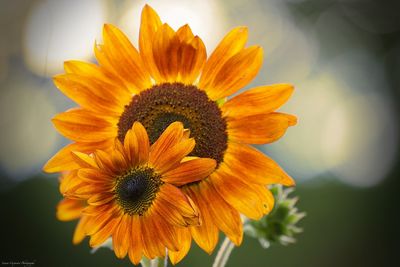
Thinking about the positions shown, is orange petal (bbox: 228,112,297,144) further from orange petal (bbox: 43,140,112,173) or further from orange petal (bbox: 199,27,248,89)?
orange petal (bbox: 43,140,112,173)

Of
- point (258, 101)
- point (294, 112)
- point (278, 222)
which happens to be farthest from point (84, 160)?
point (294, 112)

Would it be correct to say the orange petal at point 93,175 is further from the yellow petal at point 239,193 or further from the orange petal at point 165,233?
the yellow petal at point 239,193

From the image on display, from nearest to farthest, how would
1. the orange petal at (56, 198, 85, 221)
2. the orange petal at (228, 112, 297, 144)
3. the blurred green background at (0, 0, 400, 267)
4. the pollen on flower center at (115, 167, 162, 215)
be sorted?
the pollen on flower center at (115, 167, 162, 215) < the orange petal at (228, 112, 297, 144) < the orange petal at (56, 198, 85, 221) < the blurred green background at (0, 0, 400, 267)

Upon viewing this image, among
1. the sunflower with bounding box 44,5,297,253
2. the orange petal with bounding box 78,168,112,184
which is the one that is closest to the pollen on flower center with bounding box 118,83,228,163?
the sunflower with bounding box 44,5,297,253

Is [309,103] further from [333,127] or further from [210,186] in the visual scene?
[210,186]

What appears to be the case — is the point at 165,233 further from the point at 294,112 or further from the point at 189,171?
the point at 294,112

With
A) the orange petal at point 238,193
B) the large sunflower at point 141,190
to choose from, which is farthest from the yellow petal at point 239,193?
the large sunflower at point 141,190
